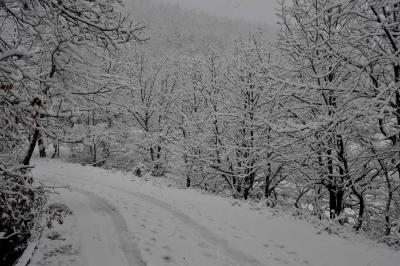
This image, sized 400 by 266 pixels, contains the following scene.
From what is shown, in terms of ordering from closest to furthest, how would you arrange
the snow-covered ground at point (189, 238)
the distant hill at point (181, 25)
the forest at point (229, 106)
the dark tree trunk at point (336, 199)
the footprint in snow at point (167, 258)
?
the forest at point (229, 106) → the footprint in snow at point (167, 258) → the snow-covered ground at point (189, 238) → the dark tree trunk at point (336, 199) → the distant hill at point (181, 25)

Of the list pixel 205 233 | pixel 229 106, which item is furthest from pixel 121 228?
pixel 229 106

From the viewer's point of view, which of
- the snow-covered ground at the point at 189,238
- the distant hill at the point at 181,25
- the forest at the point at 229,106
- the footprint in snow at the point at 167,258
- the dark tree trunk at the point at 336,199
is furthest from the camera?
the distant hill at the point at 181,25

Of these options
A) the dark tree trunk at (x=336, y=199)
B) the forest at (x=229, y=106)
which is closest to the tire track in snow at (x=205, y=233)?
the forest at (x=229, y=106)

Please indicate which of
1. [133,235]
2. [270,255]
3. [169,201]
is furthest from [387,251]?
[169,201]

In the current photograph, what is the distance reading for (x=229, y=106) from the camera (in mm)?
17094

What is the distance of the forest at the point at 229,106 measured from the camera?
17.7 ft

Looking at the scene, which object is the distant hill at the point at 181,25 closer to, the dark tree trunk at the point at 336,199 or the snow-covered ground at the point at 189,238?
the dark tree trunk at the point at 336,199

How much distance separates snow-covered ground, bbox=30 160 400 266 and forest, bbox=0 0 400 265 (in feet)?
2.91

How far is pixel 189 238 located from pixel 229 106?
9869mm

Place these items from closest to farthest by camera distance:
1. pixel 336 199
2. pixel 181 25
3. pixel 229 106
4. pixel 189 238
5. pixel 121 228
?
pixel 189 238
pixel 121 228
pixel 336 199
pixel 229 106
pixel 181 25

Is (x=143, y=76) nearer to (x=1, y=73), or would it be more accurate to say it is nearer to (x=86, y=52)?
(x=86, y=52)

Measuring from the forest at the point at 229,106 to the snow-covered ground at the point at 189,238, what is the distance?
89cm

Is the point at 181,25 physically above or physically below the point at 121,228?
above

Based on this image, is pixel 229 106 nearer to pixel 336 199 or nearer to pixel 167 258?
pixel 336 199
